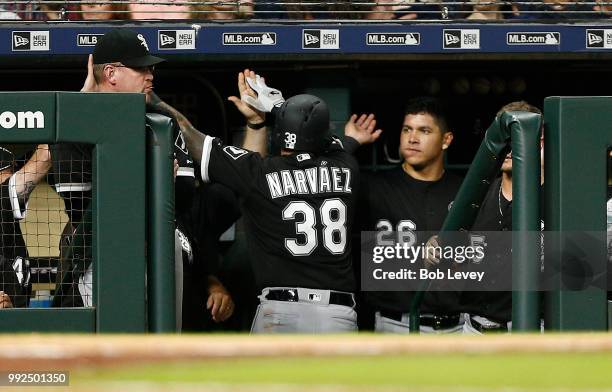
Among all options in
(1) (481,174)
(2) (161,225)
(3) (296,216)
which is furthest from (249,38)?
(2) (161,225)

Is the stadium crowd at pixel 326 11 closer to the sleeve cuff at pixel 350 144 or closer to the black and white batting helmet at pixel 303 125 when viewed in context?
the sleeve cuff at pixel 350 144

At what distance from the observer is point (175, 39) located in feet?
18.7

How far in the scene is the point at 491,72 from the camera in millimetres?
6355

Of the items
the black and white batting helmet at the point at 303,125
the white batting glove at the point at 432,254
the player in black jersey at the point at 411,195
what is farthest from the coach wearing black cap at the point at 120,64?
the white batting glove at the point at 432,254

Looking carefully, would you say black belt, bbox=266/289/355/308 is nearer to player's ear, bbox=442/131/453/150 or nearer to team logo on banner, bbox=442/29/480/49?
player's ear, bbox=442/131/453/150

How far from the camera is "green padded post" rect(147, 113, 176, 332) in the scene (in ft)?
12.7

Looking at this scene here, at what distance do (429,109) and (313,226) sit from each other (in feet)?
3.84

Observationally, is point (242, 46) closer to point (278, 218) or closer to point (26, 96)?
point (278, 218)

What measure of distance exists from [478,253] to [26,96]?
2.12 m

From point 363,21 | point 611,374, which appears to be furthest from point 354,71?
point 611,374

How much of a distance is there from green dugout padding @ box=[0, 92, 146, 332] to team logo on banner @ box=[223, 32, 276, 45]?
1.91 meters

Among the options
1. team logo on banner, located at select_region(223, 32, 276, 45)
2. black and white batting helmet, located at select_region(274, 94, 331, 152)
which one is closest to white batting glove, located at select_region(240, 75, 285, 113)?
team logo on banner, located at select_region(223, 32, 276, 45)

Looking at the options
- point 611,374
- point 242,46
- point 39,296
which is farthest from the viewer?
point 242,46

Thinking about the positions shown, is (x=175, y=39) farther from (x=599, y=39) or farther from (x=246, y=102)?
(x=599, y=39)
